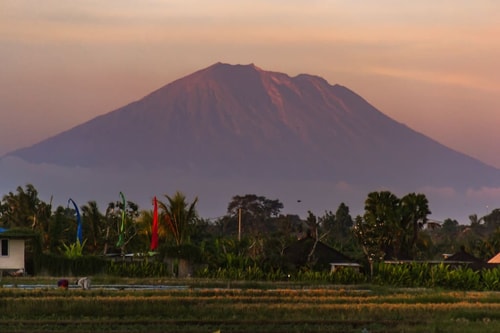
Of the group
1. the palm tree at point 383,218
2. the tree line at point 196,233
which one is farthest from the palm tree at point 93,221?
the palm tree at point 383,218

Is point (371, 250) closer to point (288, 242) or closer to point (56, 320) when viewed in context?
point (288, 242)

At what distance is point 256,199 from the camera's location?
575 feet

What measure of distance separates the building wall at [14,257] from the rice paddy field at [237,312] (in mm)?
19737

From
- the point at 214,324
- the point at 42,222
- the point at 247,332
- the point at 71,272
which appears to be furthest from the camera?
the point at 42,222

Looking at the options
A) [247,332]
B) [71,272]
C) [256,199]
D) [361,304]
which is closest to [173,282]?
[71,272]

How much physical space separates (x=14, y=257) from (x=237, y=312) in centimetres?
3189

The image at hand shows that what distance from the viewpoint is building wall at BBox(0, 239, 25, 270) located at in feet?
206

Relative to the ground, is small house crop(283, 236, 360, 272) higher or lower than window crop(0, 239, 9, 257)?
lower

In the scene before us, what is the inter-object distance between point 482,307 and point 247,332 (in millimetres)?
12125

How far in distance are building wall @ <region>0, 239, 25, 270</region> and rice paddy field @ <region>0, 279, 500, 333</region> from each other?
64.8ft

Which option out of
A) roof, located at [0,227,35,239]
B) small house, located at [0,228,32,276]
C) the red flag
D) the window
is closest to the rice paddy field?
roof, located at [0,227,35,239]

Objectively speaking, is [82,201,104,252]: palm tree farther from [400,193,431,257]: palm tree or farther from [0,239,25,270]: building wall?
[400,193,431,257]: palm tree

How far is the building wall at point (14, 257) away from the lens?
62.7 m

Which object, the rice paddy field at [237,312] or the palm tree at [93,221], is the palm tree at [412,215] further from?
the rice paddy field at [237,312]
